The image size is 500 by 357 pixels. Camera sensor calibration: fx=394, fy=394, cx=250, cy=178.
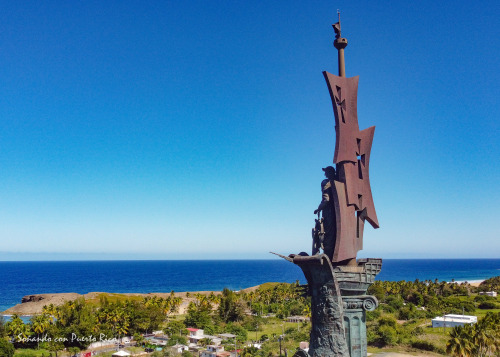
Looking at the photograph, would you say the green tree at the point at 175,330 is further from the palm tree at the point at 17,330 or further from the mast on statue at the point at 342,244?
the mast on statue at the point at 342,244

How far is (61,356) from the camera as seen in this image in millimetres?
37469

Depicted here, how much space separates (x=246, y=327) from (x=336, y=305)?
1626 inches

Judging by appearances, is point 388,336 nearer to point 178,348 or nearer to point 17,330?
point 178,348

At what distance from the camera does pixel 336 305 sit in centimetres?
1292

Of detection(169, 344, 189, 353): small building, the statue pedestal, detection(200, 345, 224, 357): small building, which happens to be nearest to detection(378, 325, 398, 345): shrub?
detection(200, 345, 224, 357): small building

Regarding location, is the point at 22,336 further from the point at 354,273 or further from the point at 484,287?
the point at 484,287

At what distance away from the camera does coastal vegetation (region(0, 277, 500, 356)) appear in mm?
30219

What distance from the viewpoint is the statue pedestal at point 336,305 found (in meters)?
12.9

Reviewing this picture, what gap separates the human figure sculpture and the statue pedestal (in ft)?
2.99

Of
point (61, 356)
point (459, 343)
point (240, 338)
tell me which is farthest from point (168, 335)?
point (459, 343)

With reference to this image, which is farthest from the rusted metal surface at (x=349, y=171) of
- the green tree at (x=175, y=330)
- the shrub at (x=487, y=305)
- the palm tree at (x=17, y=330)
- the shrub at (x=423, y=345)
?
the shrub at (x=487, y=305)

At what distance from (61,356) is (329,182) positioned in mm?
35199

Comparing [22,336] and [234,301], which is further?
[234,301]

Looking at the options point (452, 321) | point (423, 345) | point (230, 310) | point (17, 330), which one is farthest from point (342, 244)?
point (230, 310)
